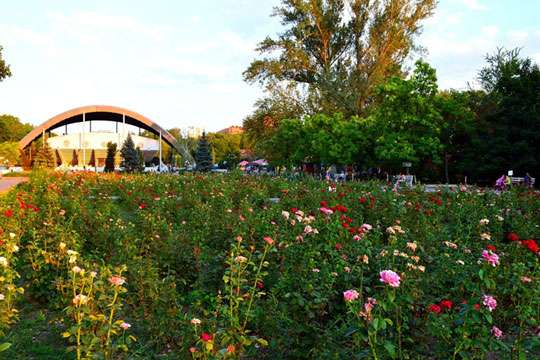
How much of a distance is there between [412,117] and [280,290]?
22157 millimetres

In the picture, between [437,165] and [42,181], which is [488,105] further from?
[42,181]

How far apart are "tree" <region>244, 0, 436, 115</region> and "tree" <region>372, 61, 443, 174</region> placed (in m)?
7.73

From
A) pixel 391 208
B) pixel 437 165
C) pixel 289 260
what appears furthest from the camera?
pixel 437 165

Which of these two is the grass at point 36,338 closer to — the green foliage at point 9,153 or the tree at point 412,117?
the tree at point 412,117

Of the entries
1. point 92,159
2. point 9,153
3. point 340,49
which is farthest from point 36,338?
point 9,153

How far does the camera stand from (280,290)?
4.14m

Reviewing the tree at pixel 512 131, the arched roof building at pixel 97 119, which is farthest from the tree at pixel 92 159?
the tree at pixel 512 131

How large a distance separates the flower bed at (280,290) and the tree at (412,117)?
18.0 meters

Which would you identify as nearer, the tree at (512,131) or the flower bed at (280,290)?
the flower bed at (280,290)

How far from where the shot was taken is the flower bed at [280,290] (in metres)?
2.76

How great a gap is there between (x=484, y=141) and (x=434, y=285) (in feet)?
74.9

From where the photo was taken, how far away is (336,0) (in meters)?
35.4

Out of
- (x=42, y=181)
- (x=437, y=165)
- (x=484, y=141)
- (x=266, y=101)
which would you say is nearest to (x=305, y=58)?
(x=266, y=101)

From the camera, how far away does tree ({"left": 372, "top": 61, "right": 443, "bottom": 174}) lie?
24.6m
